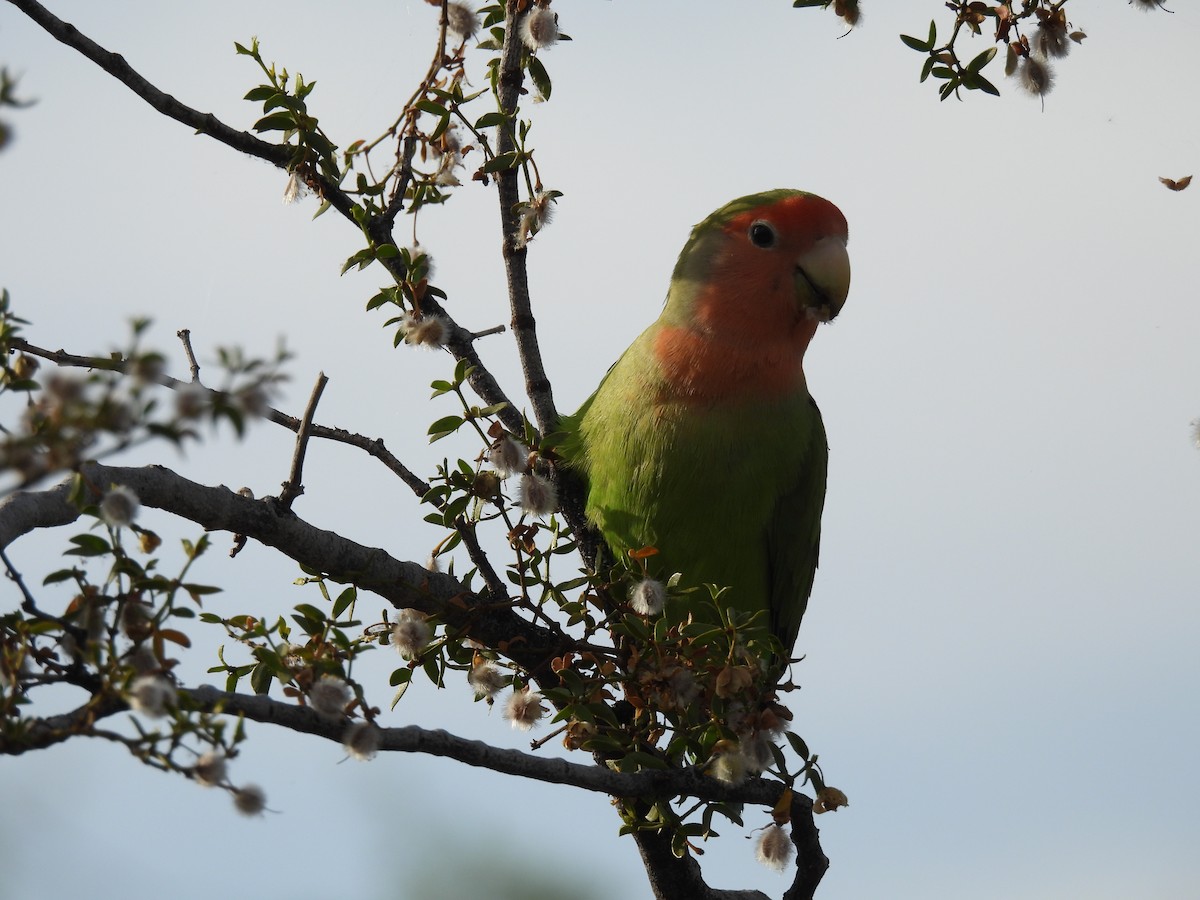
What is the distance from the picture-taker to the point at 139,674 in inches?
74.9

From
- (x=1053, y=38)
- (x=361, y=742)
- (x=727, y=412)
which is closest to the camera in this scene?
(x=361, y=742)

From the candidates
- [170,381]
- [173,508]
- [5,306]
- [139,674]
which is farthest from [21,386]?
[173,508]

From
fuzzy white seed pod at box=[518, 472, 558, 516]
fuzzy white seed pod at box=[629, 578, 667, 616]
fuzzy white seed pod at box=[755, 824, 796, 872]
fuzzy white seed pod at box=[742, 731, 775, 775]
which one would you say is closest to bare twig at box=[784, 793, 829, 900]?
fuzzy white seed pod at box=[755, 824, 796, 872]

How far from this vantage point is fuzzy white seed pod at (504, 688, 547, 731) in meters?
3.42

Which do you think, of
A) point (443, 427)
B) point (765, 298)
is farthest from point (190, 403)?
point (765, 298)

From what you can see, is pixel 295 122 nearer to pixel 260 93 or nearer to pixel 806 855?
pixel 260 93

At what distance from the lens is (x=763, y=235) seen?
15.1 feet

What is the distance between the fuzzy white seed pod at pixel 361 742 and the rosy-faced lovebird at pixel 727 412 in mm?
1871

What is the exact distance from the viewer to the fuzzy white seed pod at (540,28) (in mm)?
3572

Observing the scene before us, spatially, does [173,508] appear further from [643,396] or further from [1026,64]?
[1026,64]

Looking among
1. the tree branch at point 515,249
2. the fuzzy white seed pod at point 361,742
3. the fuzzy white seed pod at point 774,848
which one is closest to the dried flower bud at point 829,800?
the fuzzy white seed pod at point 774,848

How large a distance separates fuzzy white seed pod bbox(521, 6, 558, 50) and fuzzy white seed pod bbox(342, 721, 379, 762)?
2.13 meters

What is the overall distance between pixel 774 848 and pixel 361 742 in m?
1.28

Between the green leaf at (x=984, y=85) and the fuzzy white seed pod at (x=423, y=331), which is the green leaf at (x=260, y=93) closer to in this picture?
the fuzzy white seed pod at (x=423, y=331)
